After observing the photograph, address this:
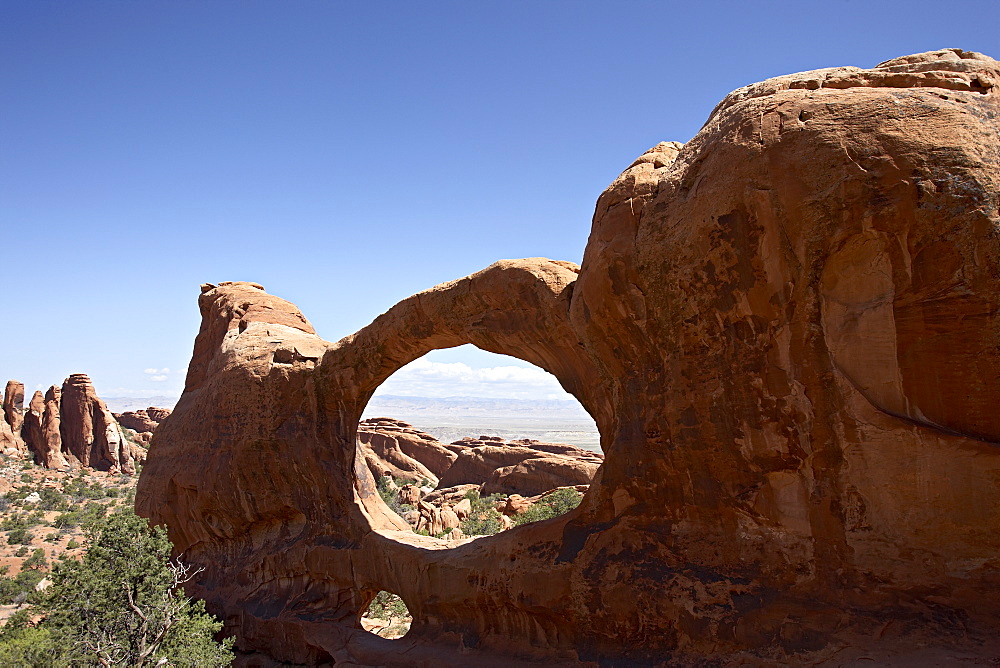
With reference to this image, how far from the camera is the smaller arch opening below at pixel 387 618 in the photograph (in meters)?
13.5

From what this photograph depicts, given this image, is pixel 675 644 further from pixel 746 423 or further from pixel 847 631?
pixel 746 423

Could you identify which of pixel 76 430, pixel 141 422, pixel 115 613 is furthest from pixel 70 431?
pixel 115 613

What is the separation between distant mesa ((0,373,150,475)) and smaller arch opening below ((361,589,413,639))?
3980cm

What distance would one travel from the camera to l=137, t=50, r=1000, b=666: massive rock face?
5.04 meters

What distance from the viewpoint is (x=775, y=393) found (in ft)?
19.4

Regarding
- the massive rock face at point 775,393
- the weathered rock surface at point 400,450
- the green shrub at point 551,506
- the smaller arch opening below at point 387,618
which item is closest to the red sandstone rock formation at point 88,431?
the weathered rock surface at point 400,450

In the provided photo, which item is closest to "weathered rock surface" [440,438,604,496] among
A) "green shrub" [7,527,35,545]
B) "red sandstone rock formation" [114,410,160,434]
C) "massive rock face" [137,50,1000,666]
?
"massive rock face" [137,50,1000,666]

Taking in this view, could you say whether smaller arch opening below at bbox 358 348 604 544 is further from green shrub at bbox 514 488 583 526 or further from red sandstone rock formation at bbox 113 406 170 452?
red sandstone rock formation at bbox 113 406 170 452

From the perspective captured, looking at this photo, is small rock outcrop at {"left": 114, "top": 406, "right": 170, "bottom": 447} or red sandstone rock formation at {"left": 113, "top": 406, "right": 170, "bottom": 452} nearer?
red sandstone rock formation at {"left": 113, "top": 406, "right": 170, "bottom": 452}

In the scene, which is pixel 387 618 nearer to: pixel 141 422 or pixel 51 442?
pixel 51 442

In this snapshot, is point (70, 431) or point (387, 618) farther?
point (70, 431)

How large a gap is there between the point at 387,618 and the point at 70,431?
148ft

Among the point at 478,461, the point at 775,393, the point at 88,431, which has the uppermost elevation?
the point at 775,393

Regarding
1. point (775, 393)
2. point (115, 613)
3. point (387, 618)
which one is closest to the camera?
point (775, 393)
